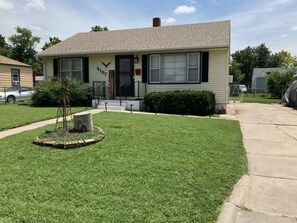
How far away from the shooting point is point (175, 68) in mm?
14367

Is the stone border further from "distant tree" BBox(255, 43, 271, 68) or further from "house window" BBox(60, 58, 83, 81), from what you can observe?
"distant tree" BBox(255, 43, 271, 68)

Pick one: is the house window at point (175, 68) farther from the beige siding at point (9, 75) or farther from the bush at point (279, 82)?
the beige siding at point (9, 75)

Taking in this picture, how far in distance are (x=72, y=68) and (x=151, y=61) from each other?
15.9 feet

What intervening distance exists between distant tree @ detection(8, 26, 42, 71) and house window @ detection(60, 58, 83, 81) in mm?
28516

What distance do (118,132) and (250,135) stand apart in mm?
3845

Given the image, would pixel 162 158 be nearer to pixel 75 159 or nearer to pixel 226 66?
pixel 75 159

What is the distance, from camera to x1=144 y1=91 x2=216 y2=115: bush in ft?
40.9

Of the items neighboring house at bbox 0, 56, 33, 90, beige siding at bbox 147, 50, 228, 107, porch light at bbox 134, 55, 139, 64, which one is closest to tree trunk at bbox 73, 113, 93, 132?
beige siding at bbox 147, 50, 228, 107

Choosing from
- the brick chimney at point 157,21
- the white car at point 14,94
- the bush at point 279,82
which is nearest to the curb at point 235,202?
the brick chimney at point 157,21

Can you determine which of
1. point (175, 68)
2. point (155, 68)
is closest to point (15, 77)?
point (155, 68)

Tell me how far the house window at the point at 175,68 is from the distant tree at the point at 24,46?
32615 mm

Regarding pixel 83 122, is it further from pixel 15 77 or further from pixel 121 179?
pixel 15 77

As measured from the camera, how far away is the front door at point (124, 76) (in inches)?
597

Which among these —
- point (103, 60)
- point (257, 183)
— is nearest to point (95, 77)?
point (103, 60)
